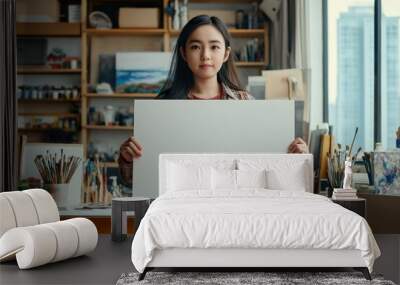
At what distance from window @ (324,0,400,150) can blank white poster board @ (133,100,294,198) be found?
85cm

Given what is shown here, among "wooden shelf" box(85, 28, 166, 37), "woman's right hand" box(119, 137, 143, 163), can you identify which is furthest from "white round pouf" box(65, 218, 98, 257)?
"wooden shelf" box(85, 28, 166, 37)

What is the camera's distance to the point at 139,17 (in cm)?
773

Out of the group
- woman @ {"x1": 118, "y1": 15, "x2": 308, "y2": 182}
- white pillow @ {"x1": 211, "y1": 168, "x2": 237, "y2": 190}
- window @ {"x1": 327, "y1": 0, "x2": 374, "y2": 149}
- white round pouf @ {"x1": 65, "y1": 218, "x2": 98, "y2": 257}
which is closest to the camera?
white round pouf @ {"x1": 65, "y1": 218, "x2": 98, "y2": 257}

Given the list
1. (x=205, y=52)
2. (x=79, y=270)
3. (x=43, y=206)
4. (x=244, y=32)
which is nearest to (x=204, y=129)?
(x=205, y=52)

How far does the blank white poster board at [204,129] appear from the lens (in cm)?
604

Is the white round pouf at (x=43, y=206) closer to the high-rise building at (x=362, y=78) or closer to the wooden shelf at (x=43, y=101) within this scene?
the wooden shelf at (x=43, y=101)

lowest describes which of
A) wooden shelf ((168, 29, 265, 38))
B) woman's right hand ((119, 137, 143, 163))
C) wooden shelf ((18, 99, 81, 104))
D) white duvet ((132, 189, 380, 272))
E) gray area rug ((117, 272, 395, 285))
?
gray area rug ((117, 272, 395, 285))

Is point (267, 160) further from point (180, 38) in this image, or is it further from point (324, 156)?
point (180, 38)

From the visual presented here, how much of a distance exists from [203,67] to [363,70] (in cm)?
154

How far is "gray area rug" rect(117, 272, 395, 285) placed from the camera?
385 centimetres

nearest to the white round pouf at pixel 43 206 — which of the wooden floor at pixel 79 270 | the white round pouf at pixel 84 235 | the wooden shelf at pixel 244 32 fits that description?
the white round pouf at pixel 84 235

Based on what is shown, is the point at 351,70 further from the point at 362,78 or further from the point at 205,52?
the point at 205,52

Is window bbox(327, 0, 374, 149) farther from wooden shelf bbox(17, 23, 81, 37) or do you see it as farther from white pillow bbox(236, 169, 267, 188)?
wooden shelf bbox(17, 23, 81, 37)

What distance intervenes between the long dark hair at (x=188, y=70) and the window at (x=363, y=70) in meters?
1.07
